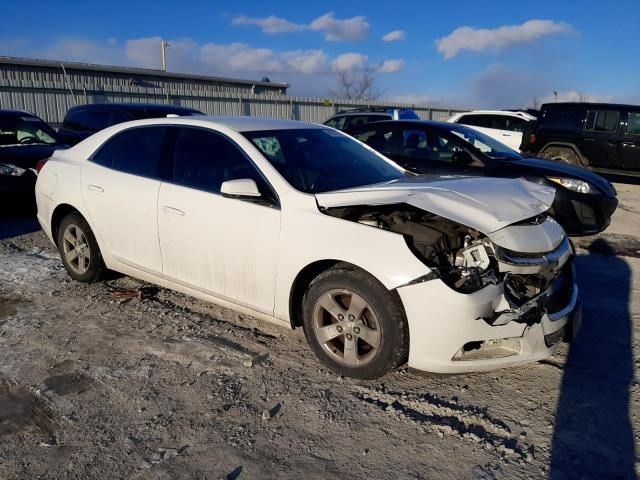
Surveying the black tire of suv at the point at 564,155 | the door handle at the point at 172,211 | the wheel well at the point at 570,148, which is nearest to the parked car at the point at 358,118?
the wheel well at the point at 570,148

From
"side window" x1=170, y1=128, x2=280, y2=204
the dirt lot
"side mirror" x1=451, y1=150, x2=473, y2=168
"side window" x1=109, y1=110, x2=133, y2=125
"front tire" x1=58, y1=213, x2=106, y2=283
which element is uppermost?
"side window" x1=109, y1=110, x2=133, y2=125

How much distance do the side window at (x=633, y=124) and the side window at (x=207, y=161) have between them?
10886mm

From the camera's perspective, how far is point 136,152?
15.0ft

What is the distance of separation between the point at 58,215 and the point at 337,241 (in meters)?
3.21

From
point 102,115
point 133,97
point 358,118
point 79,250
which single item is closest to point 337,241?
point 79,250

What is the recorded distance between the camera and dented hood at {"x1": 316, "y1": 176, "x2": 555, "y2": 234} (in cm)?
330

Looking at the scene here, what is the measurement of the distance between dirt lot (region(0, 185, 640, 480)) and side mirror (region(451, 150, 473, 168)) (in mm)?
2910

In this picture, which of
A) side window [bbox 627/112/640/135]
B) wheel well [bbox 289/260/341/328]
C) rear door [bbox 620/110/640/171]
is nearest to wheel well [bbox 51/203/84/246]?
wheel well [bbox 289/260/341/328]

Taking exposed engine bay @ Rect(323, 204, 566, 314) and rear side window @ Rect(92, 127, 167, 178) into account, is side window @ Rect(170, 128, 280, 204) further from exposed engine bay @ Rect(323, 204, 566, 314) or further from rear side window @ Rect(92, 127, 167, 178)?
exposed engine bay @ Rect(323, 204, 566, 314)

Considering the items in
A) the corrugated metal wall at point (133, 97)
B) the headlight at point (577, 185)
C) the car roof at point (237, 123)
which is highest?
the corrugated metal wall at point (133, 97)

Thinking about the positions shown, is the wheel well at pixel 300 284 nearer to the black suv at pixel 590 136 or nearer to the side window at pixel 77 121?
the side window at pixel 77 121

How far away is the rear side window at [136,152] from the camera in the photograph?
4.41m

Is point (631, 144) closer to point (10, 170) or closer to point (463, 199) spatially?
point (463, 199)

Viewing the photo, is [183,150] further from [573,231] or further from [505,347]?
[573,231]
